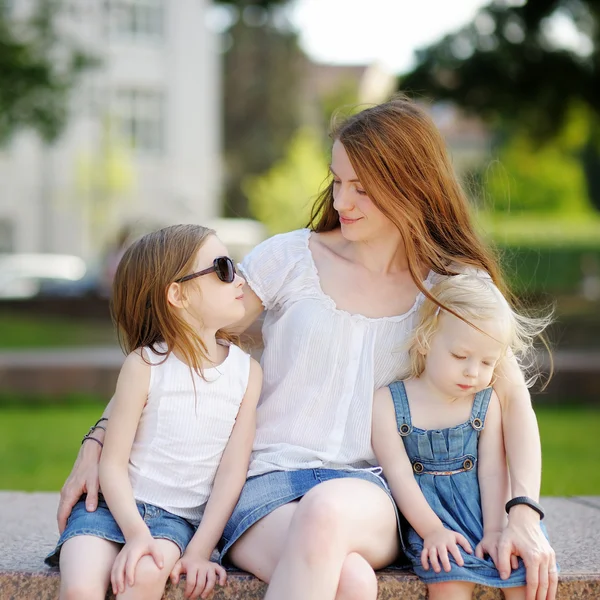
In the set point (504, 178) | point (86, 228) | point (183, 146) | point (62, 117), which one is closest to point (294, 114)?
point (183, 146)

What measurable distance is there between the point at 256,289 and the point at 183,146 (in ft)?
107

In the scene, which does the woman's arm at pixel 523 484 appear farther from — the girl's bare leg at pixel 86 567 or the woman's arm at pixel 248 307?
the girl's bare leg at pixel 86 567

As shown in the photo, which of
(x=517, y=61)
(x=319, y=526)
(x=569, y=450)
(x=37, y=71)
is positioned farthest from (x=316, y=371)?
(x=37, y=71)

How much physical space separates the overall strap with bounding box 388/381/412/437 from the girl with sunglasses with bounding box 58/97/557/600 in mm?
73

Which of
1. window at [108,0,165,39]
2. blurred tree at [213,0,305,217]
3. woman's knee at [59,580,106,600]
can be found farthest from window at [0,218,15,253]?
woman's knee at [59,580,106,600]

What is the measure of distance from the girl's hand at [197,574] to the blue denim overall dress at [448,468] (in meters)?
0.54

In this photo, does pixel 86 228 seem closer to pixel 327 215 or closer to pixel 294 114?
pixel 294 114

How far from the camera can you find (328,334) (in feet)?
10.1

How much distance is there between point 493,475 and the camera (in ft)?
9.53

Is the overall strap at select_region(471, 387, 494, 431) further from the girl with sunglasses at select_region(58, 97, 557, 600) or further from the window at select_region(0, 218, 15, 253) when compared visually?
the window at select_region(0, 218, 15, 253)

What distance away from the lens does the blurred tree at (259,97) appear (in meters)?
48.6

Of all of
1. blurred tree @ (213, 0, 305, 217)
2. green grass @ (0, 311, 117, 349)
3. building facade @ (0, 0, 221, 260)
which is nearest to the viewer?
green grass @ (0, 311, 117, 349)

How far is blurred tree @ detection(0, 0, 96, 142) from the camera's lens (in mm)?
13918

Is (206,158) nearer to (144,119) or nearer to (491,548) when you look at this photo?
Answer: (144,119)
